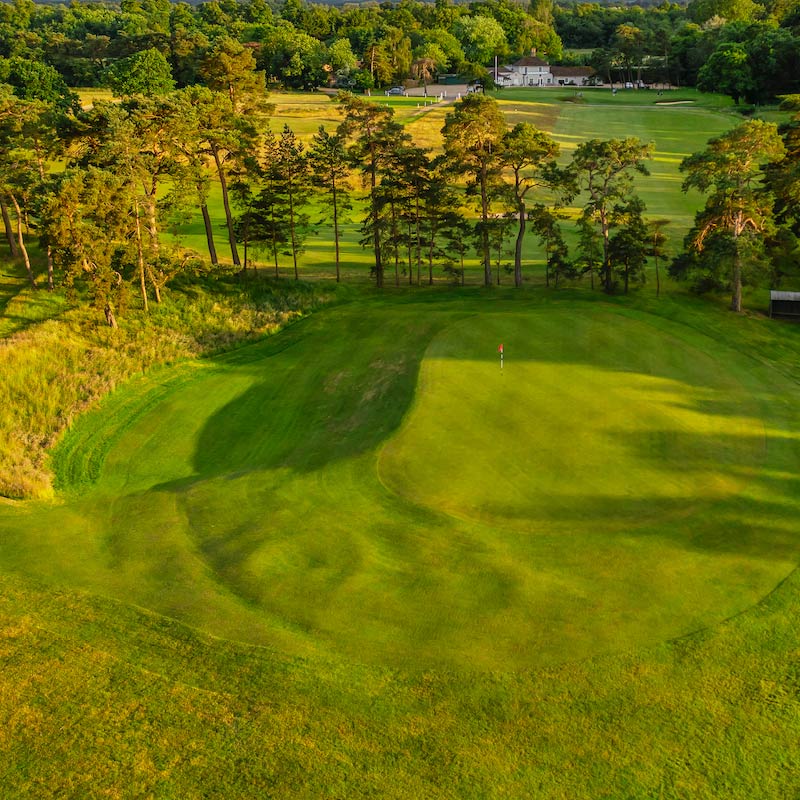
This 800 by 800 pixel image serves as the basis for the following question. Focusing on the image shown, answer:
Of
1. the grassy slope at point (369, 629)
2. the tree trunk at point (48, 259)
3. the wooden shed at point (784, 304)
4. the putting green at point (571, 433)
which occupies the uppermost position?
the tree trunk at point (48, 259)

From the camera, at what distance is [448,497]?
91.1 feet

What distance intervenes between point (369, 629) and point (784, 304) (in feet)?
128

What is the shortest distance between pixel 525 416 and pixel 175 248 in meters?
29.6

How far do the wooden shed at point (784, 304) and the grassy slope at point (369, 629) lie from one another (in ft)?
44.1

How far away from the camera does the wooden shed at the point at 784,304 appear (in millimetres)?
48016

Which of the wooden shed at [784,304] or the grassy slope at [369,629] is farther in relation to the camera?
the wooden shed at [784,304]

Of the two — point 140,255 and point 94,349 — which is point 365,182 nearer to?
point 140,255

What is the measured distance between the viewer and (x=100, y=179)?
4481 centimetres

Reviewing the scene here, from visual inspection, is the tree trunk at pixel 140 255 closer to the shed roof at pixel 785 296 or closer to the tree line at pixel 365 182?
the tree line at pixel 365 182

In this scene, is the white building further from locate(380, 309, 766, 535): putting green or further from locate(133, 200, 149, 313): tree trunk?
locate(380, 309, 766, 535): putting green

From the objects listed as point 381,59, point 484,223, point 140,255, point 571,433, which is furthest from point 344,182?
point 381,59

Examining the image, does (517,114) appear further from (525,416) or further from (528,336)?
(525,416)

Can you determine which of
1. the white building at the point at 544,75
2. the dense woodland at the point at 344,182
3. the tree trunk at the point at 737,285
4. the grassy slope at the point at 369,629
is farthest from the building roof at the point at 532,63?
the grassy slope at the point at 369,629

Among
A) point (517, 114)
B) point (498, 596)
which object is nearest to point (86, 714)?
point (498, 596)
